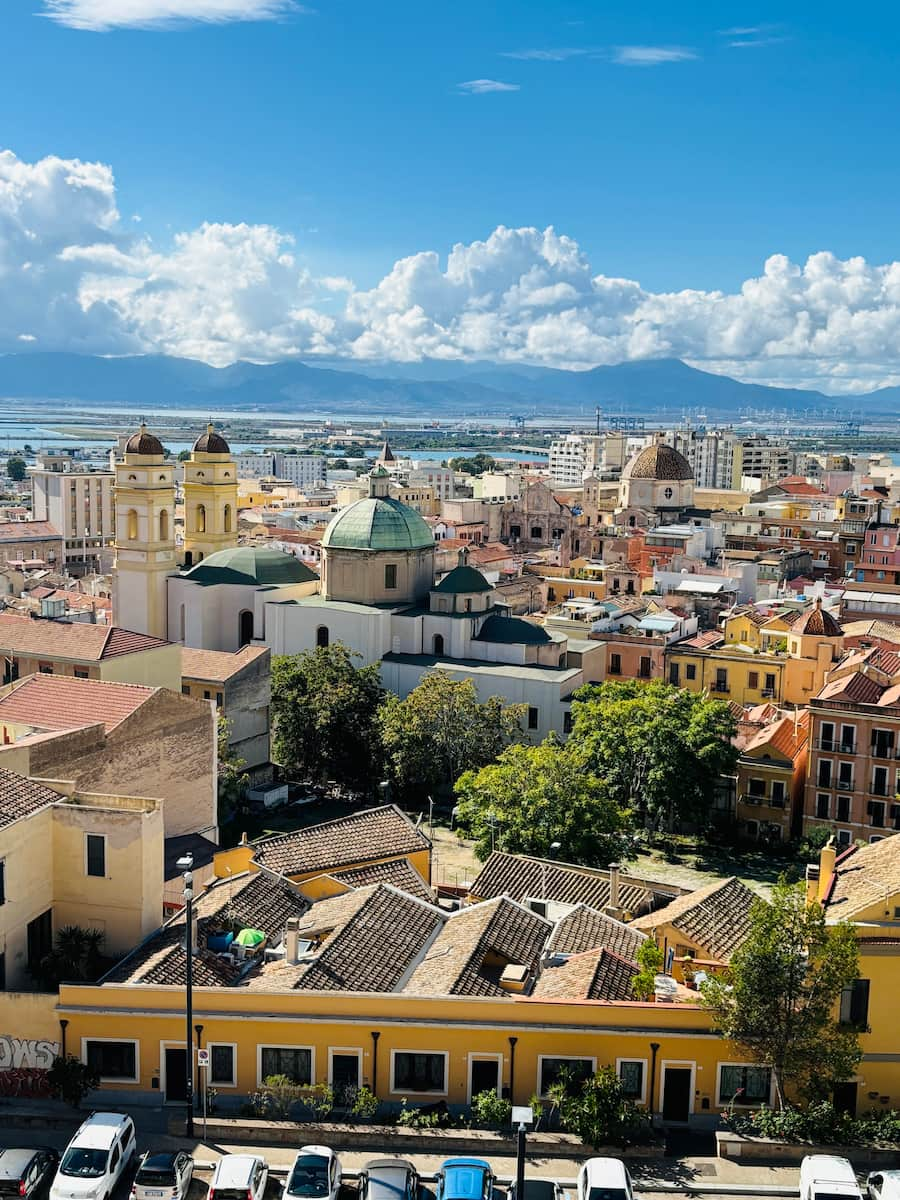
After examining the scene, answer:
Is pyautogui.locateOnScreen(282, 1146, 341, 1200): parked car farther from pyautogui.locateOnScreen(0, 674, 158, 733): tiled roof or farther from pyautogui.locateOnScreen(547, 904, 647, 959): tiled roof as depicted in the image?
pyautogui.locateOnScreen(0, 674, 158, 733): tiled roof

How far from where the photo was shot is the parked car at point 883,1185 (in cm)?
1794

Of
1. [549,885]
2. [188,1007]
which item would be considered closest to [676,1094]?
[188,1007]

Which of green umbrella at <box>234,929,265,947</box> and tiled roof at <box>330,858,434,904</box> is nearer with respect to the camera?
green umbrella at <box>234,929,265,947</box>

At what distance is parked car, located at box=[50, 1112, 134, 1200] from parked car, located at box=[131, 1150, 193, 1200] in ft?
1.20

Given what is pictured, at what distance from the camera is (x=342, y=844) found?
98.2ft

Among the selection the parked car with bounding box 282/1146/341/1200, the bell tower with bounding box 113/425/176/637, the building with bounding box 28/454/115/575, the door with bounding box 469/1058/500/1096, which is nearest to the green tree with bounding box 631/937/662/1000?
the door with bounding box 469/1058/500/1096

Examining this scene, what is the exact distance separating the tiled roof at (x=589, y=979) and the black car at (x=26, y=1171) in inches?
295

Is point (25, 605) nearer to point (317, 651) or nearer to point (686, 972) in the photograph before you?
point (317, 651)

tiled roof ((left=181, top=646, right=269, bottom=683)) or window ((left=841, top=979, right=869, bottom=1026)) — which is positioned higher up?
tiled roof ((left=181, top=646, right=269, bottom=683))

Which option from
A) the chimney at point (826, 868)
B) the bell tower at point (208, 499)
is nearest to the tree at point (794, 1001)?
the chimney at point (826, 868)

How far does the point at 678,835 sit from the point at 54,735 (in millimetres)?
22919

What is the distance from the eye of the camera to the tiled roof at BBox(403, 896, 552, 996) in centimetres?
2172

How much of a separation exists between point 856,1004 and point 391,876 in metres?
10.6

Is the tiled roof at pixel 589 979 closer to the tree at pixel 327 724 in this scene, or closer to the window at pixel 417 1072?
the window at pixel 417 1072
